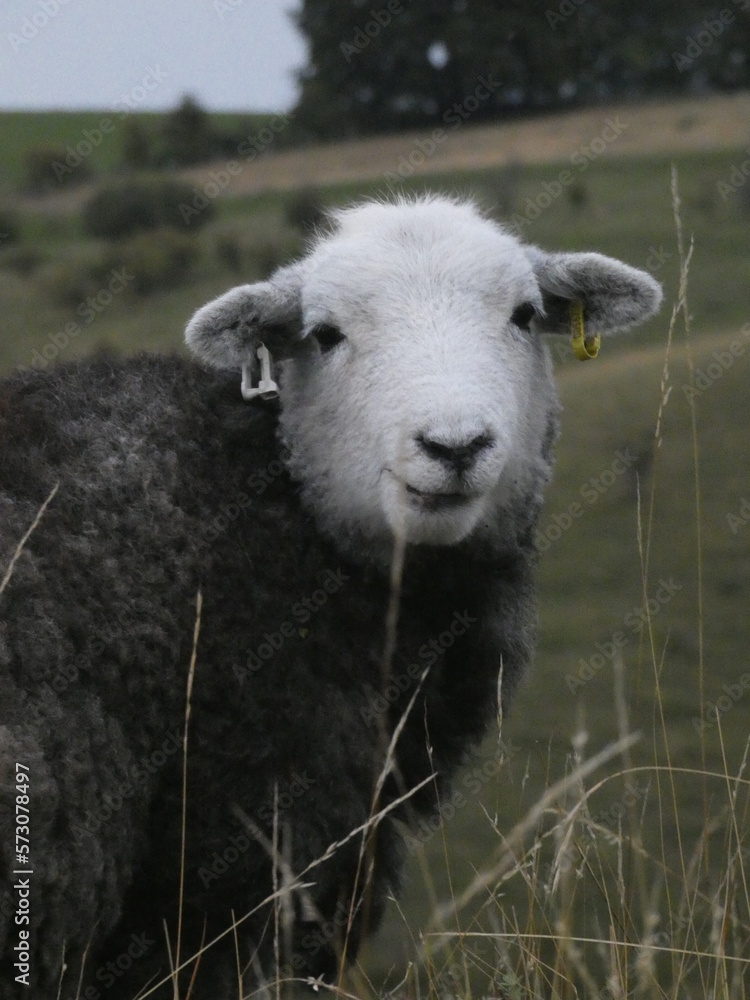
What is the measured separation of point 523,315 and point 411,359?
2.19 feet

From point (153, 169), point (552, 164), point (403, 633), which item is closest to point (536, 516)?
point (403, 633)

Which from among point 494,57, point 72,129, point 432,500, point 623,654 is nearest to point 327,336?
point 432,500

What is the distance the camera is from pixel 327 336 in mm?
4305

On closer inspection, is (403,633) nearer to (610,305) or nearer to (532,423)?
(532,423)

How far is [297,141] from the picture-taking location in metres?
36.9

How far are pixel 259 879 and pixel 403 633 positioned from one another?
1001mm

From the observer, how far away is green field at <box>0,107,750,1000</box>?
289 centimetres

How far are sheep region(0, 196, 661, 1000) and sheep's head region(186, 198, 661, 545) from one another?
0.01 meters

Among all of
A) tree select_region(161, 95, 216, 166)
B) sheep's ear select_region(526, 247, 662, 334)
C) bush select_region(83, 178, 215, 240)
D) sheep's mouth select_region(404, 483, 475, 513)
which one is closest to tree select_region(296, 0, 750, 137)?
bush select_region(83, 178, 215, 240)

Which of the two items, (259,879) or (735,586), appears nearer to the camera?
(259,879)

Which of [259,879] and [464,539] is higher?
[464,539]

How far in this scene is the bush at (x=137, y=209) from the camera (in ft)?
125

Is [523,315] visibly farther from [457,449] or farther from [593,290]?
[457,449]

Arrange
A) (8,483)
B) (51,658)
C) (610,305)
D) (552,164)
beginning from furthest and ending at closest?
(552,164) → (610,305) → (8,483) → (51,658)
